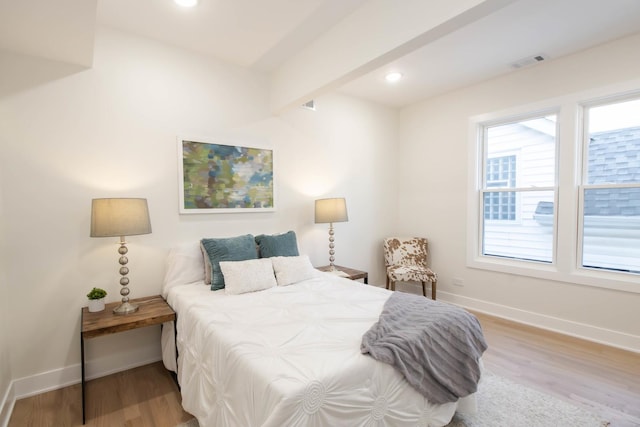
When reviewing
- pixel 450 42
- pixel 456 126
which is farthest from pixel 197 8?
pixel 456 126

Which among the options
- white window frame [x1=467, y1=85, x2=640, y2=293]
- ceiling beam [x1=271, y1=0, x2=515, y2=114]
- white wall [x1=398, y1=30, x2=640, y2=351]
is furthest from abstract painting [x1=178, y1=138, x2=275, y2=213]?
white window frame [x1=467, y1=85, x2=640, y2=293]

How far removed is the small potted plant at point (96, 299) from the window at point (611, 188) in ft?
14.0

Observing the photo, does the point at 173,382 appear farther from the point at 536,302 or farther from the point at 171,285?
the point at 536,302

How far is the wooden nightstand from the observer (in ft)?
6.44

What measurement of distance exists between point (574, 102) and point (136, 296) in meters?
4.36

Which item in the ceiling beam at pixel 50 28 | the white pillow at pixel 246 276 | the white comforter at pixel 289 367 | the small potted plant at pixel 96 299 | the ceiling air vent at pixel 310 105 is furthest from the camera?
the ceiling air vent at pixel 310 105

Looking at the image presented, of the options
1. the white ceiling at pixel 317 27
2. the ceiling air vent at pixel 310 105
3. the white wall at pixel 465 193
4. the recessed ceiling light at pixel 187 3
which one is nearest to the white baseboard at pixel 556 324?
the white wall at pixel 465 193

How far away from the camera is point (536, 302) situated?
330 centimetres

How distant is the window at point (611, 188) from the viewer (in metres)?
2.80

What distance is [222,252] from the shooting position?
2586 millimetres

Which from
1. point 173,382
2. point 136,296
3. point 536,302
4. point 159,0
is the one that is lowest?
point 173,382

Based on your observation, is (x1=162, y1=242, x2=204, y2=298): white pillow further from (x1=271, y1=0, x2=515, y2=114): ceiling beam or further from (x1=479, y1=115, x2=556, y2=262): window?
(x1=479, y1=115, x2=556, y2=262): window

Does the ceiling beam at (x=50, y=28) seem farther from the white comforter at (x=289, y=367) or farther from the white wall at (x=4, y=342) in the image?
the white comforter at (x=289, y=367)

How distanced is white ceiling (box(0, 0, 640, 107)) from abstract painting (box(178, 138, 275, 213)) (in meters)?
0.88
